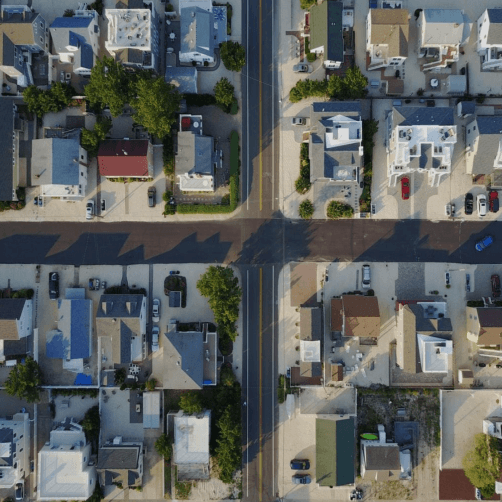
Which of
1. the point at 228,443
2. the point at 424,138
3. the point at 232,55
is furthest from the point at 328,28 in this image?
the point at 228,443

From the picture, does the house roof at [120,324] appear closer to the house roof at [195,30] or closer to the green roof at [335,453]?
the green roof at [335,453]

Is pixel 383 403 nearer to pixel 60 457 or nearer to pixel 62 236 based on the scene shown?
pixel 60 457

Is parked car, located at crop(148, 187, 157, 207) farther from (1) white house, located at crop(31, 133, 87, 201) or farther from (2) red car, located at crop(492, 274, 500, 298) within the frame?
(2) red car, located at crop(492, 274, 500, 298)

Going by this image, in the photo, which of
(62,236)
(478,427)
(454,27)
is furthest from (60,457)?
(454,27)

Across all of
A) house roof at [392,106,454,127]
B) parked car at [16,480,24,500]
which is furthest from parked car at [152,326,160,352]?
house roof at [392,106,454,127]

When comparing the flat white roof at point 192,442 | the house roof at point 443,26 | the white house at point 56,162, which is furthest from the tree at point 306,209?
the white house at point 56,162

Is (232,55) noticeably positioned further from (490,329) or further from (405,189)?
(490,329)
